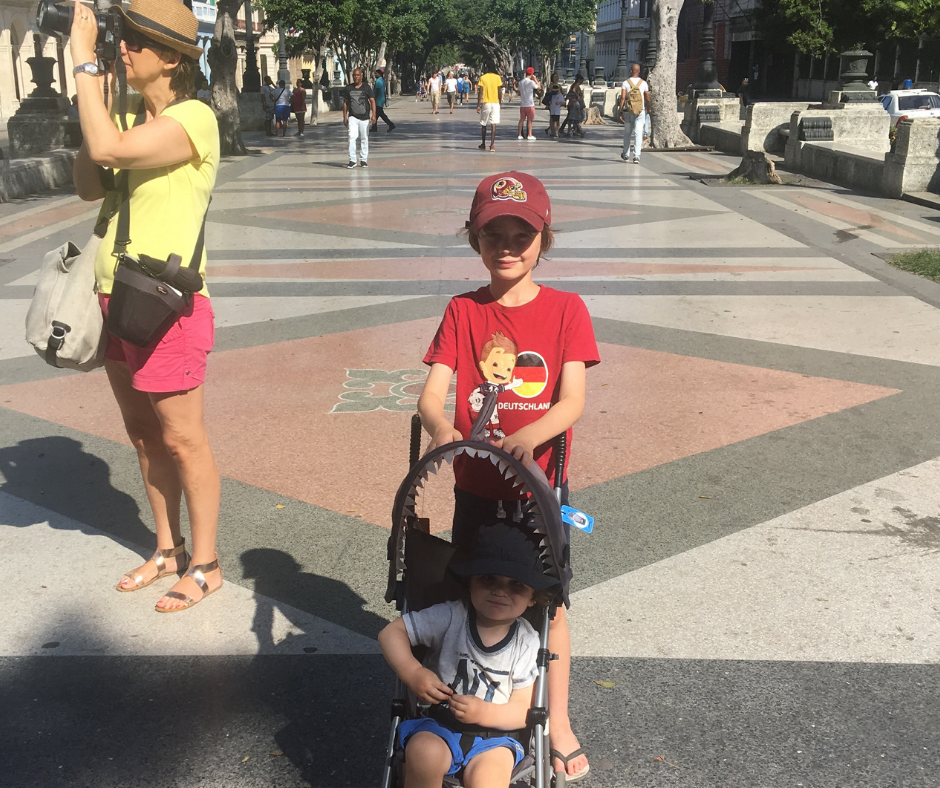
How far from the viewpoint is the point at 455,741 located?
236 cm

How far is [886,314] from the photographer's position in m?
8.30

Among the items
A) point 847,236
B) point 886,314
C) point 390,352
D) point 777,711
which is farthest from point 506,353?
point 847,236

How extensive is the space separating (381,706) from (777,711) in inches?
45.8

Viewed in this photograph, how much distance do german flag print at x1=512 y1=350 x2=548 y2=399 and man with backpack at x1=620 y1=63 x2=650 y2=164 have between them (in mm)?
19529

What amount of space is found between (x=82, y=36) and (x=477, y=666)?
2155mm

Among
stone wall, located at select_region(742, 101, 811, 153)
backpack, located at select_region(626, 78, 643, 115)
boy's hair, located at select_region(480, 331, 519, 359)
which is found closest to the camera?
boy's hair, located at select_region(480, 331, 519, 359)

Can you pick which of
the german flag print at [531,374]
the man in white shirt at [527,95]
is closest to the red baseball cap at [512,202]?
the german flag print at [531,374]

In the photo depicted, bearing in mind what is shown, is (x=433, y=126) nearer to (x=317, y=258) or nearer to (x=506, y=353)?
(x=317, y=258)

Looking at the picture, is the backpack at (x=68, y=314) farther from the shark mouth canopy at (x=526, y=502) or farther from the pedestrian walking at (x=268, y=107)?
the pedestrian walking at (x=268, y=107)

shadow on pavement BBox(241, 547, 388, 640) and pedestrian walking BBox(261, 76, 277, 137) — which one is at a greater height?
pedestrian walking BBox(261, 76, 277, 137)

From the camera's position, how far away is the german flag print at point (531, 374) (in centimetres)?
271

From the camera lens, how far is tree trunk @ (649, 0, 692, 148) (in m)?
23.9

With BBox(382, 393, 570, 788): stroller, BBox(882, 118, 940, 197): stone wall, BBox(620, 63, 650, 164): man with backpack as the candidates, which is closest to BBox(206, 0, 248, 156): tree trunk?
BBox(620, 63, 650, 164): man with backpack

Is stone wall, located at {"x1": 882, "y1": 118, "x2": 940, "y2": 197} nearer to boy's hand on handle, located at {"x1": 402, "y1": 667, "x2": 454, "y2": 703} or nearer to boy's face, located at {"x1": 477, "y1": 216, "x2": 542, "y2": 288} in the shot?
boy's face, located at {"x1": 477, "y1": 216, "x2": 542, "y2": 288}
